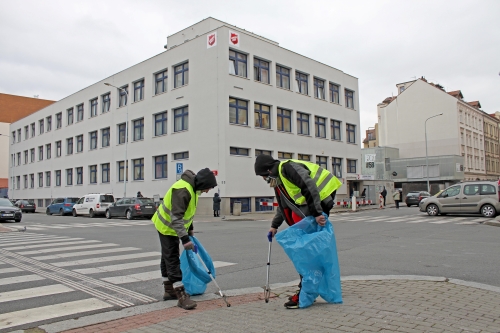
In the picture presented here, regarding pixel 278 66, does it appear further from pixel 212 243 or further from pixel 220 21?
pixel 212 243

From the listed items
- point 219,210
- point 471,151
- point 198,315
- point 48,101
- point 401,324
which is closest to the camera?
point 401,324

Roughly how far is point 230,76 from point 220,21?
8.70 metres

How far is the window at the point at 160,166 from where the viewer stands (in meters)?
33.6

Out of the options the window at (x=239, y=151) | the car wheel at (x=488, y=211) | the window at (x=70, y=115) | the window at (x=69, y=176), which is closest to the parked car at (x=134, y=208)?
the window at (x=239, y=151)

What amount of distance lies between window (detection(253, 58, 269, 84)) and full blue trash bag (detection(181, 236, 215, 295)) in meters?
28.2

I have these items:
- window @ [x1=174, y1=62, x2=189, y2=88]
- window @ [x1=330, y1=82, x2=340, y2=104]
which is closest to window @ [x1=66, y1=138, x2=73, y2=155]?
window @ [x1=174, y1=62, x2=189, y2=88]

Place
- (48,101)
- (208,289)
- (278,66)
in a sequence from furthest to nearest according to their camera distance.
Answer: (48,101) → (278,66) → (208,289)

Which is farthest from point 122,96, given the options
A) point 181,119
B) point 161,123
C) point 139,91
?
point 181,119

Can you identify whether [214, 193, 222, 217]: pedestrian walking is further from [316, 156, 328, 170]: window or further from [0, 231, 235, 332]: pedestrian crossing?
[0, 231, 235, 332]: pedestrian crossing

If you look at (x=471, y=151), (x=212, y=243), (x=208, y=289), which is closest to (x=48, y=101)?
(x=471, y=151)

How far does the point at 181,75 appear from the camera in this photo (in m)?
33.1

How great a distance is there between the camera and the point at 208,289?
6.18 metres

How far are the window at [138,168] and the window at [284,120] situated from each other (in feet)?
38.7

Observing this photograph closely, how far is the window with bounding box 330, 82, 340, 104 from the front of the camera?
4123cm
